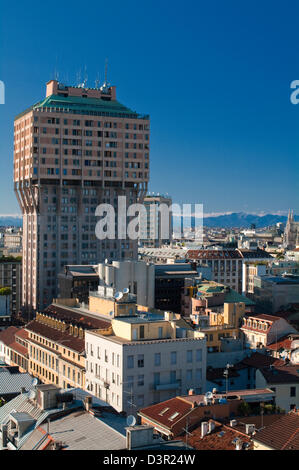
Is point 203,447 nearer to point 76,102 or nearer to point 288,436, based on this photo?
point 288,436

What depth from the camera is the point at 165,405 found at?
4697cm

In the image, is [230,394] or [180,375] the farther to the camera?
[180,375]

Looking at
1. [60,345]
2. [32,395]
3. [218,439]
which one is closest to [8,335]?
[60,345]

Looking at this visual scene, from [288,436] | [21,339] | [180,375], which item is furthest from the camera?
[21,339]

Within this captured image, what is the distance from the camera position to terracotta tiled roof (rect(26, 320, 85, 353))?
68.5 metres

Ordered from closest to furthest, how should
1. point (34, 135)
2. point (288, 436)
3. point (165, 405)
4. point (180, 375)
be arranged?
point (288, 436), point (165, 405), point (180, 375), point (34, 135)

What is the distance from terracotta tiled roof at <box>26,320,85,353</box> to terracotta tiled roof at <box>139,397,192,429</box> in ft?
66.5

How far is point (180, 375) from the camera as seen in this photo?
185 feet

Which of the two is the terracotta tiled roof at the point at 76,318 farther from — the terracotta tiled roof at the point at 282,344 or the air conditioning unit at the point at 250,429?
the air conditioning unit at the point at 250,429

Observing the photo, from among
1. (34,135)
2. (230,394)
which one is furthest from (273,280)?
(230,394)

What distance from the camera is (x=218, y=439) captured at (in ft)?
128

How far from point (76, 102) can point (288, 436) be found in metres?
101

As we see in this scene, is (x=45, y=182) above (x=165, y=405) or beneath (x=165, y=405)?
above

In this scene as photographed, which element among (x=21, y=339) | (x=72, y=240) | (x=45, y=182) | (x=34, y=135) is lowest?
(x=21, y=339)
